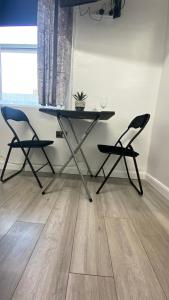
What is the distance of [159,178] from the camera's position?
Answer: 2119 millimetres

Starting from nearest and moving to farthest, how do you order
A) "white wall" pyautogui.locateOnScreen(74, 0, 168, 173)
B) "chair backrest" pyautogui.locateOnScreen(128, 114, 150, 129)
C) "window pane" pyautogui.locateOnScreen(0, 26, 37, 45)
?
1. "chair backrest" pyautogui.locateOnScreen(128, 114, 150, 129)
2. "white wall" pyautogui.locateOnScreen(74, 0, 168, 173)
3. "window pane" pyautogui.locateOnScreen(0, 26, 37, 45)

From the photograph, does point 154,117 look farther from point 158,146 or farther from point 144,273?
point 144,273

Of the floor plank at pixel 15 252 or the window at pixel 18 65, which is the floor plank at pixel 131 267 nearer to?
the floor plank at pixel 15 252

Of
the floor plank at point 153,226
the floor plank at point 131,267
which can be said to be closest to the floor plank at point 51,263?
the floor plank at point 131,267

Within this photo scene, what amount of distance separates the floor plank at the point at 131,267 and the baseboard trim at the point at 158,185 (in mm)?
790

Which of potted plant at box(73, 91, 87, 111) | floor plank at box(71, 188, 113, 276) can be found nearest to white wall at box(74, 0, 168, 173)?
potted plant at box(73, 91, 87, 111)

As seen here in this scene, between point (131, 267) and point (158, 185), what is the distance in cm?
132

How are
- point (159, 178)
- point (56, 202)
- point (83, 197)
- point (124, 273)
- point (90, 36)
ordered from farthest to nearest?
point (90, 36) < point (159, 178) < point (83, 197) < point (56, 202) < point (124, 273)

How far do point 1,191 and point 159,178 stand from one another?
1.65 m

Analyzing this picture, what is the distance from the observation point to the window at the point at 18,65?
2484mm

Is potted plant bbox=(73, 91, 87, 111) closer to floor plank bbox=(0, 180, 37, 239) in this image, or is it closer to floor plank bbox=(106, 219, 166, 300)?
floor plank bbox=(0, 180, 37, 239)

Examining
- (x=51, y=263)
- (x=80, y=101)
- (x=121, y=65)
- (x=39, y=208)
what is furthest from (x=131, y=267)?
(x=121, y=65)

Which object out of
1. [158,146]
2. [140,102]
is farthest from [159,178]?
[140,102]

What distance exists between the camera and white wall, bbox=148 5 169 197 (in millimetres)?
2008
